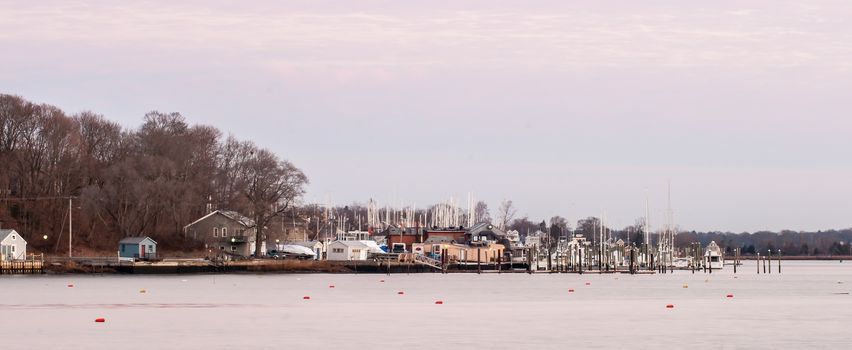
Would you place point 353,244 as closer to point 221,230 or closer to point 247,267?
point 221,230

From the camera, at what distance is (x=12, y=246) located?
142125mm

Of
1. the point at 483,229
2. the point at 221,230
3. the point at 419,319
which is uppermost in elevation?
the point at 483,229

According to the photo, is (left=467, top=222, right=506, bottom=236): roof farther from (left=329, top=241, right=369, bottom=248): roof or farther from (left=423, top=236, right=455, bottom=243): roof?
(left=329, top=241, right=369, bottom=248): roof

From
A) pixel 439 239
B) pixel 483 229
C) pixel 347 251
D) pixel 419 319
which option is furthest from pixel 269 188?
pixel 419 319

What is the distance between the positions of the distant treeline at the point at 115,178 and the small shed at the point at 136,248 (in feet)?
13.3

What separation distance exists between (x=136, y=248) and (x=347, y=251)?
3252 cm

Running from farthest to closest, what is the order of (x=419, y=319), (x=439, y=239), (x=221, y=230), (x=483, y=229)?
(x=483, y=229) < (x=439, y=239) < (x=221, y=230) < (x=419, y=319)

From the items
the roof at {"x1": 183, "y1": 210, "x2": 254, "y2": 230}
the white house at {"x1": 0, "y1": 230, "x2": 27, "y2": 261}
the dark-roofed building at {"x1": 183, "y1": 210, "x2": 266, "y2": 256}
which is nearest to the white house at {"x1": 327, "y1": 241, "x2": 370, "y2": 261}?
the dark-roofed building at {"x1": 183, "y1": 210, "x2": 266, "y2": 256}

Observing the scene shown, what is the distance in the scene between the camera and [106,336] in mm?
49438

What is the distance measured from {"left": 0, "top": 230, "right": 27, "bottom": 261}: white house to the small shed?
9.52 meters

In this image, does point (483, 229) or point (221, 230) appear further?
point (483, 229)

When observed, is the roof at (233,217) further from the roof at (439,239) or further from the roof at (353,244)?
the roof at (439,239)

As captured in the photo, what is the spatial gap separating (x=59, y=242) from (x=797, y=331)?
365 ft

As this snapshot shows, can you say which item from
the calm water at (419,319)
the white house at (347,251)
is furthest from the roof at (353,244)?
the calm water at (419,319)
